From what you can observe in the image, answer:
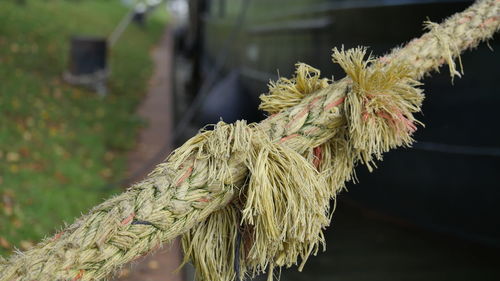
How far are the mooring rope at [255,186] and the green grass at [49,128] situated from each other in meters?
1.37

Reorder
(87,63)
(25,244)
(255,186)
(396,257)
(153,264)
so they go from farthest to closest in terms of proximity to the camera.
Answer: (87,63), (396,257), (153,264), (25,244), (255,186)

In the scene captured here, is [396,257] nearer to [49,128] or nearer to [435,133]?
[435,133]

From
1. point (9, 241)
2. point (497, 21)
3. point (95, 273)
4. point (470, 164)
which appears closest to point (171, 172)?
point (95, 273)

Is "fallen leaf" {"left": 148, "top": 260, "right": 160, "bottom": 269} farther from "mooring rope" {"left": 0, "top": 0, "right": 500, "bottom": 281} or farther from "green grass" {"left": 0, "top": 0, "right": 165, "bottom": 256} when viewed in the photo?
"mooring rope" {"left": 0, "top": 0, "right": 500, "bottom": 281}

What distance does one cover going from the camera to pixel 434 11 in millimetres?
4750

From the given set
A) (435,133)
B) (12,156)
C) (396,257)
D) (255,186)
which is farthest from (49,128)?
(255,186)

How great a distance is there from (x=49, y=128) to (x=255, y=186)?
22.8 feet

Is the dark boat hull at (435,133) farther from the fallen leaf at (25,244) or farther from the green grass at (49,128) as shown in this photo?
the fallen leaf at (25,244)

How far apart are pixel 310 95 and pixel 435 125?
145 inches

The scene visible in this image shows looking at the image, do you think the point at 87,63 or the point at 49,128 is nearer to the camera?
the point at 49,128

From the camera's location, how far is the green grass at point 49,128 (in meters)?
5.19

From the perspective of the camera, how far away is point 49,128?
25.6 feet

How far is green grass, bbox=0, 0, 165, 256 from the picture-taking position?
5188mm

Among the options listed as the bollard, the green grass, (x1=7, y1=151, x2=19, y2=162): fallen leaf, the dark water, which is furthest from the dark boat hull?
the bollard
